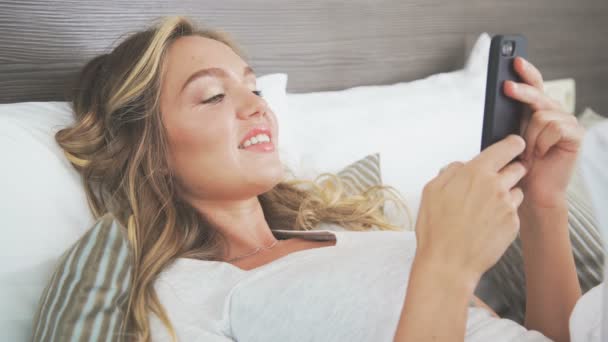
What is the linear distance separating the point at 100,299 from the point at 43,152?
1.13 ft

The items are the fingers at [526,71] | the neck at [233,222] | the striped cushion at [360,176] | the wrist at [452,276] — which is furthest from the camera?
the striped cushion at [360,176]

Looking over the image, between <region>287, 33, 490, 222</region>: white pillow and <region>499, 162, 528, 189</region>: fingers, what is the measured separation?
0.59 metres

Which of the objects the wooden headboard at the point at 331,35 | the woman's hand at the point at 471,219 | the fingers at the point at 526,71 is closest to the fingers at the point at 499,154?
the woman's hand at the point at 471,219

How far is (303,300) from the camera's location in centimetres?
81

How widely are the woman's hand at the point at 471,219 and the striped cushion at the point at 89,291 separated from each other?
42 cm

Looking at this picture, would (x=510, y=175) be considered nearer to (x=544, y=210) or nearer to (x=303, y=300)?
(x=544, y=210)

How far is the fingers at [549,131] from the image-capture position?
0.79m

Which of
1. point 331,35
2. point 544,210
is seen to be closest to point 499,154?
point 544,210

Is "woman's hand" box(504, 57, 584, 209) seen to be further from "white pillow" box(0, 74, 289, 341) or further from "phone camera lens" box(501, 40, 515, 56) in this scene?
"white pillow" box(0, 74, 289, 341)

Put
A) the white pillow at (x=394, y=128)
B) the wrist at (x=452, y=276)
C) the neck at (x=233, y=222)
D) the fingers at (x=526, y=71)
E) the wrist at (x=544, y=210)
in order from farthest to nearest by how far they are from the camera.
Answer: the white pillow at (x=394, y=128), the neck at (x=233, y=222), the wrist at (x=544, y=210), the fingers at (x=526, y=71), the wrist at (x=452, y=276)

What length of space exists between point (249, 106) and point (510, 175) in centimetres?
51

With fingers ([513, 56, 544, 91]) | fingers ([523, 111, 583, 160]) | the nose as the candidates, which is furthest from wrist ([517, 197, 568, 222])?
the nose

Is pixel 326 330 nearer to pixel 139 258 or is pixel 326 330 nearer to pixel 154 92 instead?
pixel 139 258

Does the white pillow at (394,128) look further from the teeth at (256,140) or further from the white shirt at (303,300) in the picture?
the white shirt at (303,300)
